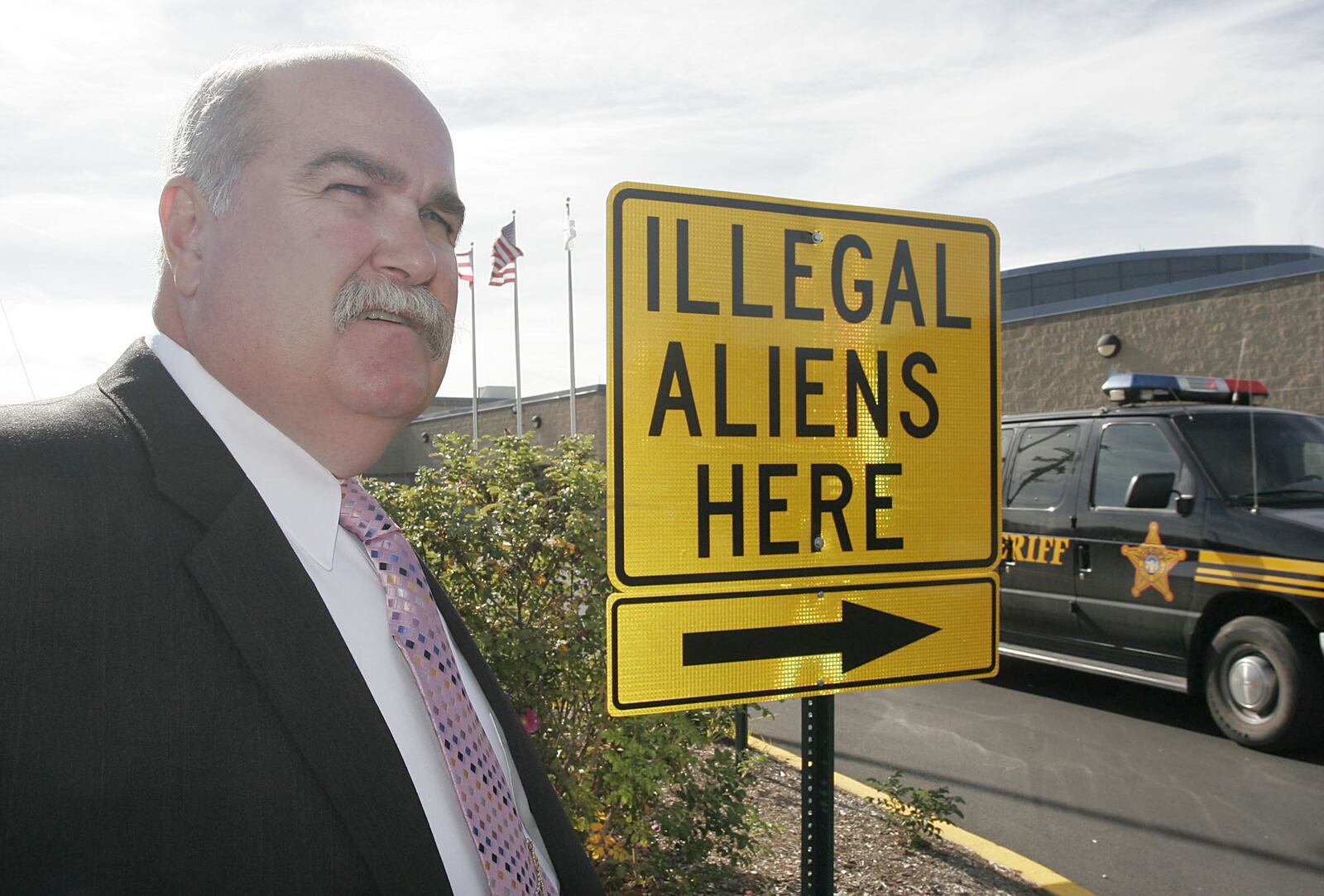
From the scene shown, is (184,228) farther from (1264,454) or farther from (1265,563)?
(1264,454)

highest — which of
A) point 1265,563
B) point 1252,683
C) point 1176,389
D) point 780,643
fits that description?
point 1176,389

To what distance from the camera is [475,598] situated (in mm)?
3904

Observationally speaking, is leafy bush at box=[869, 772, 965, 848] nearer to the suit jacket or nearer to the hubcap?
the hubcap

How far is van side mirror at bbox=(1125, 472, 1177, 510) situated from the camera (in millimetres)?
6875

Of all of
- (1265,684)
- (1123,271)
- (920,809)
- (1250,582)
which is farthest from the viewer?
(1123,271)

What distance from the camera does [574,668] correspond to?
3.78 metres

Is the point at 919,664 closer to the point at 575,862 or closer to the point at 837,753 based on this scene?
the point at 575,862

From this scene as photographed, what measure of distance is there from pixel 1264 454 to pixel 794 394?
19.7ft

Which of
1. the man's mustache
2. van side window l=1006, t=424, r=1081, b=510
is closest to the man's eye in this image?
Result: the man's mustache

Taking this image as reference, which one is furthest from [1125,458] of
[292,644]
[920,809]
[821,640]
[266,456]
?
[292,644]

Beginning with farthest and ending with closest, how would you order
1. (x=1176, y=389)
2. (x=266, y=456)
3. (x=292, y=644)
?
(x=1176, y=389)
(x=266, y=456)
(x=292, y=644)

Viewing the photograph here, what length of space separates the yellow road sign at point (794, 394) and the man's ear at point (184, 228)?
3.17ft

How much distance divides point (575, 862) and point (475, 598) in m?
2.32

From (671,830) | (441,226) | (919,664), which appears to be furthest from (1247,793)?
(441,226)
